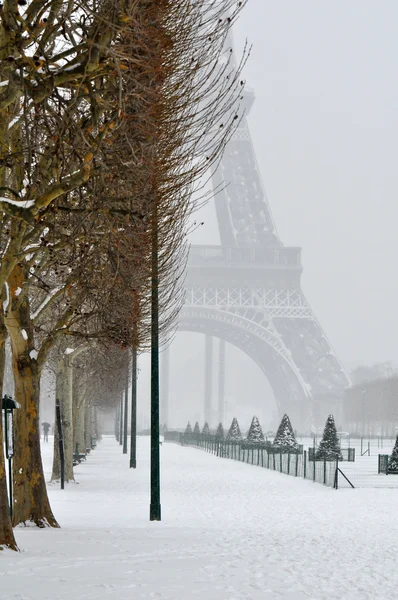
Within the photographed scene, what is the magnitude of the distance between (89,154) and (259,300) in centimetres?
8712

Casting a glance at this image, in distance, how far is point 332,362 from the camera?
93.2m

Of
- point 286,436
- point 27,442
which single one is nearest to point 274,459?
point 286,436

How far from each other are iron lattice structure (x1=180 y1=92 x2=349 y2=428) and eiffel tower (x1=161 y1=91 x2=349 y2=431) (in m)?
0.09

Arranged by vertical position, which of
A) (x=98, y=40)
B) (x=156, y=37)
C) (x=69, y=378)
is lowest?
(x=69, y=378)

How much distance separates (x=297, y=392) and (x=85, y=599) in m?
90.2

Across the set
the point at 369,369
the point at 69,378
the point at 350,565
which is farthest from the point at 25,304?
the point at 369,369

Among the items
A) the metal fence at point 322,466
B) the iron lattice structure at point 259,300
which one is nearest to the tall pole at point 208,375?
the iron lattice structure at point 259,300

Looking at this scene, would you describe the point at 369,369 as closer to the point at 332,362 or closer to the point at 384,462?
the point at 332,362

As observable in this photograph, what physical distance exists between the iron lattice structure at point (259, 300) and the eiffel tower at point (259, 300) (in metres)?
0.09

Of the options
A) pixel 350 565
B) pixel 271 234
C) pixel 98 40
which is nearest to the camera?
pixel 98 40

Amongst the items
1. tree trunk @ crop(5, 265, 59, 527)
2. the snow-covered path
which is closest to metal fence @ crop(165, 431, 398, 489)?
the snow-covered path

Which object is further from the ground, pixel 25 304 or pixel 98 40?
pixel 98 40

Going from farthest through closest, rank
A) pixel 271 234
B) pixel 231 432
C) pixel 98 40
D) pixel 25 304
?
pixel 271 234 < pixel 231 432 < pixel 25 304 < pixel 98 40

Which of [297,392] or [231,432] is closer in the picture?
[231,432]
